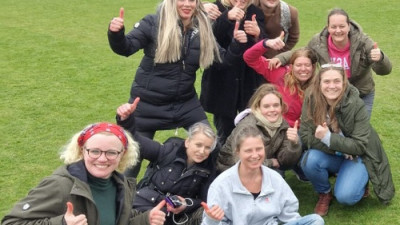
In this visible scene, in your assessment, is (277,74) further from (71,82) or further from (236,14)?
(71,82)

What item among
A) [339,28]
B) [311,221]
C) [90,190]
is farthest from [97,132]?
[339,28]

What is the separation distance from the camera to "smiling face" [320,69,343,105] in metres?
5.50

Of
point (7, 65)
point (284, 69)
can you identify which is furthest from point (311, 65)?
point (7, 65)

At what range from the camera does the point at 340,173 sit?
227 inches

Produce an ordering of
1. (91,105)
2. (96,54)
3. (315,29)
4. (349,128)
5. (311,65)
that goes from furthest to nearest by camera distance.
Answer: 1. (315,29)
2. (96,54)
3. (91,105)
4. (311,65)
5. (349,128)

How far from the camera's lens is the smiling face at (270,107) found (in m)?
5.57

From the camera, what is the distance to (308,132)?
5.72 meters

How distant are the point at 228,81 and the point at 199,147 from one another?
1.43 metres

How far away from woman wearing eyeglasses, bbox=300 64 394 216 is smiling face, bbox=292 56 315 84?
373 mm

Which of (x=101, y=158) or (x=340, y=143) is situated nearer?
(x=101, y=158)

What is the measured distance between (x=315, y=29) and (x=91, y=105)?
6.46m

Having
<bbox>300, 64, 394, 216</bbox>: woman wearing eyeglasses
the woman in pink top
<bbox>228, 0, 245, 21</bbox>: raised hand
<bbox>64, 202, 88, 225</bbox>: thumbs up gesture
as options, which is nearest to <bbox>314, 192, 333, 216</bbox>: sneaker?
<bbox>300, 64, 394, 216</bbox>: woman wearing eyeglasses

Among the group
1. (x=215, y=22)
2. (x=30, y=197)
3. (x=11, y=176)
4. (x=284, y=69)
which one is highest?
(x=215, y=22)

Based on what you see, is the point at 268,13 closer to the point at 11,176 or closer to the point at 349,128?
the point at 349,128
